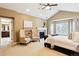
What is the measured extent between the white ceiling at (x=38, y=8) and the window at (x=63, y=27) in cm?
28

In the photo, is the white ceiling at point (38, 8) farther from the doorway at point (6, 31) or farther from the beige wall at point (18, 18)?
the doorway at point (6, 31)

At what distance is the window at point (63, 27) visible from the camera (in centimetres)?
316

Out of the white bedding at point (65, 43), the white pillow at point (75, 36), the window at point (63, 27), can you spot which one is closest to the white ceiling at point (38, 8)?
the window at point (63, 27)

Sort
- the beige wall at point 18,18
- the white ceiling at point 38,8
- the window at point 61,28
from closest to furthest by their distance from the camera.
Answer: the white ceiling at point 38,8, the window at point 61,28, the beige wall at point 18,18

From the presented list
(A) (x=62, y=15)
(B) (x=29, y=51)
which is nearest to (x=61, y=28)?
(A) (x=62, y=15)

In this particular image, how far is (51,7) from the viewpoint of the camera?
3184 millimetres

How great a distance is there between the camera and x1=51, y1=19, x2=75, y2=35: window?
3.16 m


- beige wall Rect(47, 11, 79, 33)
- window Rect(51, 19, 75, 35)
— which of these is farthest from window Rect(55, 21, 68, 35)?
beige wall Rect(47, 11, 79, 33)

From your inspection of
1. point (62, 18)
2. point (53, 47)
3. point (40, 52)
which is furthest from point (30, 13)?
point (53, 47)

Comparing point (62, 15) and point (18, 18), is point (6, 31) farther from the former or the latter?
point (62, 15)

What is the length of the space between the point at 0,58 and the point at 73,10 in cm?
213

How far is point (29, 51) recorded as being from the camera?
11.1ft

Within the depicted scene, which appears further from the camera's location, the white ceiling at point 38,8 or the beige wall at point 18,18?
the beige wall at point 18,18

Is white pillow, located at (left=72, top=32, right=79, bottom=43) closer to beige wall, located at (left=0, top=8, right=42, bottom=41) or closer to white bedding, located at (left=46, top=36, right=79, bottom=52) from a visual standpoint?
white bedding, located at (left=46, top=36, right=79, bottom=52)
